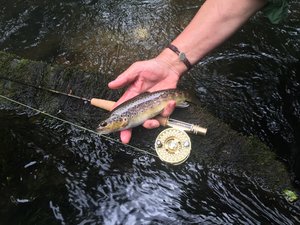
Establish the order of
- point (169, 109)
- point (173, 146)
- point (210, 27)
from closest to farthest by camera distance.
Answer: point (173, 146) < point (169, 109) < point (210, 27)

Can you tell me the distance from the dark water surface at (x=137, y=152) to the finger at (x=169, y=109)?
52cm

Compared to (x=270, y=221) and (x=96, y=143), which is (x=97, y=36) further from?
(x=270, y=221)

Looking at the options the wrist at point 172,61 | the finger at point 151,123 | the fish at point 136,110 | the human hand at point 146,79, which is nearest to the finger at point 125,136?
the human hand at point 146,79

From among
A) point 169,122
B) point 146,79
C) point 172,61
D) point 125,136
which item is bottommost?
point 125,136

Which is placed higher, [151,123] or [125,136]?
[151,123]

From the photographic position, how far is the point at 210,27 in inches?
157

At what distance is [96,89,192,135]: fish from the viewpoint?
3.70 m

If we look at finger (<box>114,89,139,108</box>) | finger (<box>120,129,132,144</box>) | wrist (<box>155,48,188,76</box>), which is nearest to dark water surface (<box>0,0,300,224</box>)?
finger (<box>120,129,132,144</box>)

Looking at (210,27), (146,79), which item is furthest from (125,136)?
(210,27)

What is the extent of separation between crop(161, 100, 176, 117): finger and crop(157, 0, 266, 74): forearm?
A: 557mm

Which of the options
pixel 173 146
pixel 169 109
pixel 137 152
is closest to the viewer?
pixel 173 146

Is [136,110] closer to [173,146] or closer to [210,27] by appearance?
[173,146]

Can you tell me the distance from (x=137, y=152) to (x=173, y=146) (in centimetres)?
55

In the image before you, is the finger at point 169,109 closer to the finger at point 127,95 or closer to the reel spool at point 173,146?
the reel spool at point 173,146
